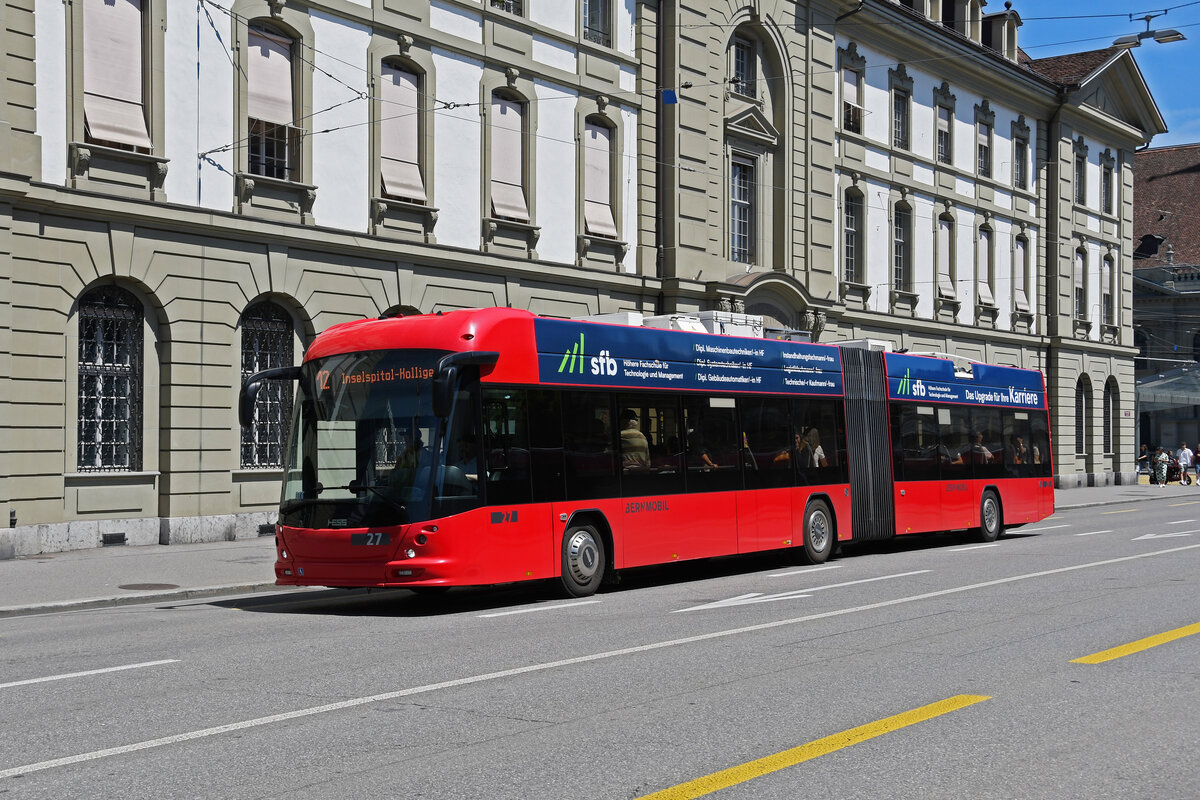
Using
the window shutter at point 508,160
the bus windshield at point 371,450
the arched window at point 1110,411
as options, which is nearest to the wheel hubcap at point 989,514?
the window shutter at point 508,160

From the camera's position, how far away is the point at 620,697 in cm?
804

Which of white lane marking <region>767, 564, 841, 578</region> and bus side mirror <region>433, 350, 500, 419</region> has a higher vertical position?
bus side mirror <region>433, 350, 500, 419</region>

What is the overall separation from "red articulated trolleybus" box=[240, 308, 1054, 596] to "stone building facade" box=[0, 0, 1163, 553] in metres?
3.17

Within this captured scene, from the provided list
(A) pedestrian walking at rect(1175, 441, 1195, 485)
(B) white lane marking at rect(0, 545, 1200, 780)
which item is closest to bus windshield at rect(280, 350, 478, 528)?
(B) white lane marking at rect(0, 545, 1200, 780)

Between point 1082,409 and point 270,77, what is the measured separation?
36.6 metres

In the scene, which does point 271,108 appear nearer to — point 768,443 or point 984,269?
point 768,443

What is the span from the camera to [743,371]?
17469 millimetres

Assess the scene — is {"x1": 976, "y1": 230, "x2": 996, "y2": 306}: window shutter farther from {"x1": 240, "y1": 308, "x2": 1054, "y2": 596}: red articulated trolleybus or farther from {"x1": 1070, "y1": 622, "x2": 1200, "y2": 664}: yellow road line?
{"x1": 1070, "y1": 622, "x2": 1200, "y2": 664}: yellow road line

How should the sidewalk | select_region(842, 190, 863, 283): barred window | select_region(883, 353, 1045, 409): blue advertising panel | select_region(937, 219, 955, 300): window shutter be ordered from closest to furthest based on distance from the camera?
the sidewalk < select_region(883, 353, 1045, 409): blue advertising panel < select_region(842, 190, 863, 283): barred window < select_region(937, 219, 955, 300): window shutter

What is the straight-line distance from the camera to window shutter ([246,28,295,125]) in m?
21.7

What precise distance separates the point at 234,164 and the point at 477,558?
35.6 feet

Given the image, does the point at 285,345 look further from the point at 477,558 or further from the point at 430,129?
the point at 477,558

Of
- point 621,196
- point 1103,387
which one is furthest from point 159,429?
point 1103,387

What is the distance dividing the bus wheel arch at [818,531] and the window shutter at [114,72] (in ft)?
36.6
